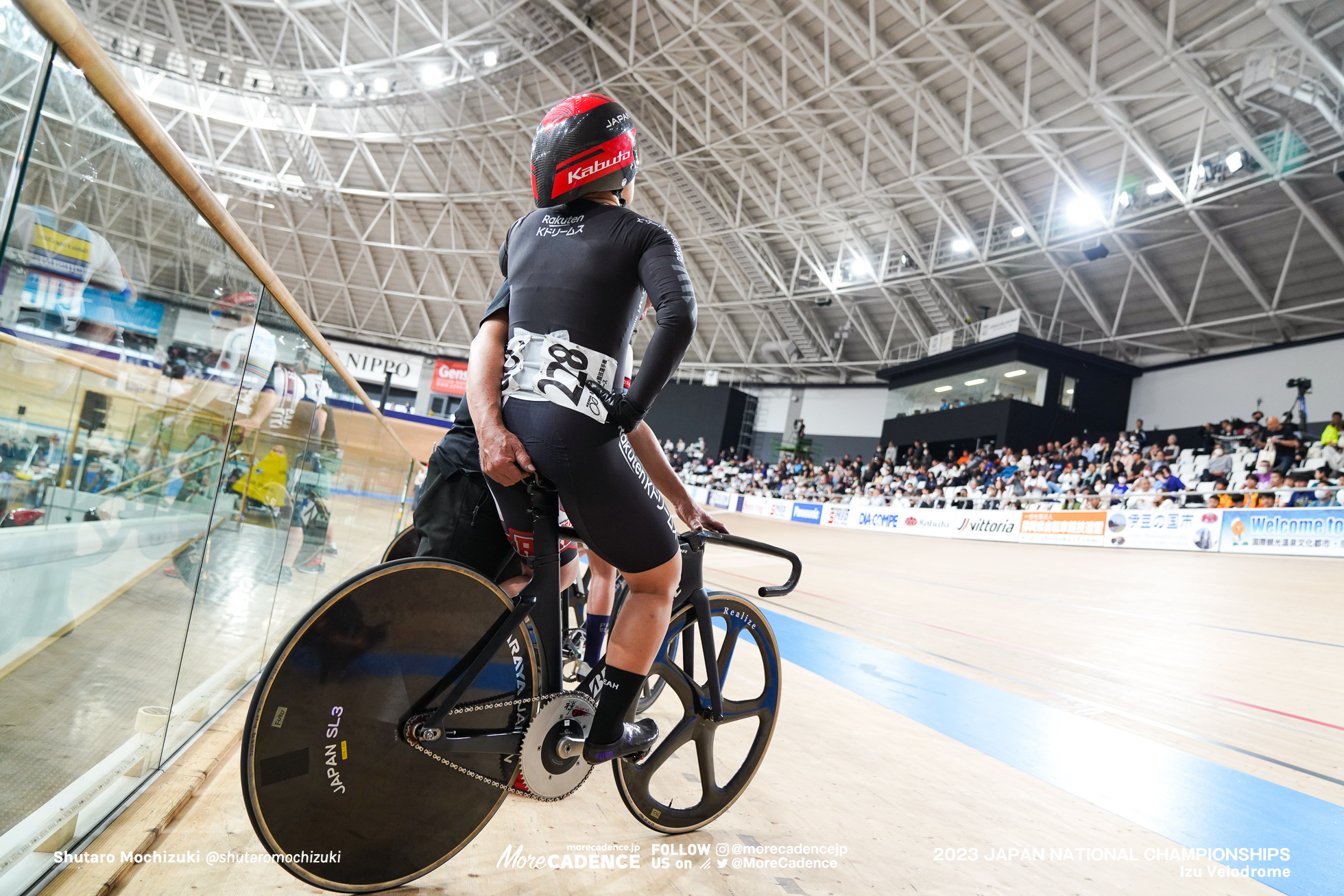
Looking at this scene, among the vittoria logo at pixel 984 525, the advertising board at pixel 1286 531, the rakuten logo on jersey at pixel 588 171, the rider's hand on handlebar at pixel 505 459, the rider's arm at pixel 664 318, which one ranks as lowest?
the rider's hand on handlebar at pixel 505 459

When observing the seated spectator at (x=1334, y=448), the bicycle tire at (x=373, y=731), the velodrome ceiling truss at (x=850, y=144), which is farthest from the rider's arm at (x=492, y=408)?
the velodrome ceiling truss at (x=850, y=144)

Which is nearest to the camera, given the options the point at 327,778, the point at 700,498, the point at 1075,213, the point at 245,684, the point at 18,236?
the point at 18,236

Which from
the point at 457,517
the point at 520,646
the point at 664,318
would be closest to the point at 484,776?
the point at 520,646

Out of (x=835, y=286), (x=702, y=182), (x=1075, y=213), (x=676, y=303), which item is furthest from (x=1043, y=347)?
(x=676, y=303)

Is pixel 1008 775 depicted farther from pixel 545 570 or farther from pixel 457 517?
pixel 457 517

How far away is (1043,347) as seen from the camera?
749 inches

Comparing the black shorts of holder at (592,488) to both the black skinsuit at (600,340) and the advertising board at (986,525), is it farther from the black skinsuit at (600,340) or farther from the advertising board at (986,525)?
the advertising board at (986,525)

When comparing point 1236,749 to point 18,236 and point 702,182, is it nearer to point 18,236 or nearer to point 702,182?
point 18,236

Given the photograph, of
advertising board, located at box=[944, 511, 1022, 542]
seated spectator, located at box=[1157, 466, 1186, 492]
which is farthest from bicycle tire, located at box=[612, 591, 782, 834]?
seated spectator, located at box=[1157, 466, 1186, 492]

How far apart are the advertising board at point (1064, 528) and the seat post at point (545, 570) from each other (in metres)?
11.5

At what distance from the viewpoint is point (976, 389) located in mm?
20547

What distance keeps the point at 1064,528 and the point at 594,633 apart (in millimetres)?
11429

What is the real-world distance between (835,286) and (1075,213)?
729cm

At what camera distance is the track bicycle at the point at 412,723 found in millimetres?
1114
